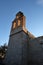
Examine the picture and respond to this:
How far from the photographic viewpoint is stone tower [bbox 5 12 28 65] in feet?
39.9

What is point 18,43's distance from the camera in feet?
43.2

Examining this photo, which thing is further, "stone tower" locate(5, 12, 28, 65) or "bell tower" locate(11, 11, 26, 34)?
"bell tower" locate(11, 11, 26, 34)

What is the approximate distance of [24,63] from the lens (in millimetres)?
11695

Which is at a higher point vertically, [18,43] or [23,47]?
[18,43]

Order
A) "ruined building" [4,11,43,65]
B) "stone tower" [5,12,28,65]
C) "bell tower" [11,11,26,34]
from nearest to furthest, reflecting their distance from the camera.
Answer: "ruined building" [4,11,43,65] → "stone tower" [5,12,28,65] → "bell tower" [11,11,26,34]

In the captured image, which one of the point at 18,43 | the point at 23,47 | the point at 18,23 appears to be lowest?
the point at 23,47

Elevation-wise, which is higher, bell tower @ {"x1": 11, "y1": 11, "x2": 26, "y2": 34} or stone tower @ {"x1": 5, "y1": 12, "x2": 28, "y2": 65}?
bell tower @ {"x1": 11, "y1": 11, "x2": 26, "y2": 34}

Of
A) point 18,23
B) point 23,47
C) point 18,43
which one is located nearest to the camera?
point 23,47

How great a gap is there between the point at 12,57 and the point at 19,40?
2.39 metres

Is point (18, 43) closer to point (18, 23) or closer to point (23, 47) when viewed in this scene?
point (23, 47)

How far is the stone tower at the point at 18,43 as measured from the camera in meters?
12.1

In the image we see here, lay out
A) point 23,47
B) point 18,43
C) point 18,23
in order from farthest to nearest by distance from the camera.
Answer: point 18,23 < point 18,43 < point 23,47

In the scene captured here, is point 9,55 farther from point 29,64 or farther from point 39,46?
point 39,46

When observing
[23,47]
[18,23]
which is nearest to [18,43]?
[23,47]
